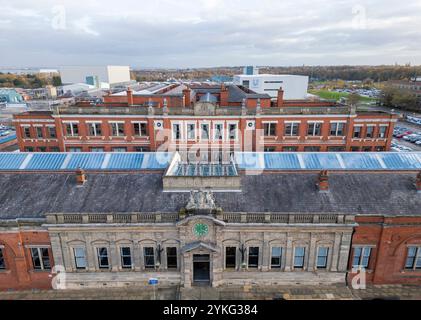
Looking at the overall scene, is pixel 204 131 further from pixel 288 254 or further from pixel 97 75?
pixel 97 75

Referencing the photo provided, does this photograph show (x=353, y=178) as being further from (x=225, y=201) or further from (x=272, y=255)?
(x=225, y=201)

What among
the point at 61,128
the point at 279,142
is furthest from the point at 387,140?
the point at 61,128

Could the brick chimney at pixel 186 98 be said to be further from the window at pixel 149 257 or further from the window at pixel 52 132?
the window at pixel 149 257

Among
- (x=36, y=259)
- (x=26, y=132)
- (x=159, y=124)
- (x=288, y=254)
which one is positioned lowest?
(x=36, y=259)

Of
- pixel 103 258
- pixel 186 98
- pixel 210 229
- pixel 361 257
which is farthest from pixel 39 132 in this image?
pixel 361 257

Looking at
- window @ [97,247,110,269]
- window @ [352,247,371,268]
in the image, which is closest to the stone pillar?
window @ [352,247,371,268]

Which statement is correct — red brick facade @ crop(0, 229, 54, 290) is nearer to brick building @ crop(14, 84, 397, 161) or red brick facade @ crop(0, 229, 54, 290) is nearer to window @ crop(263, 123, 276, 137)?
brick building @ crop(14, 84, 397, 161)
